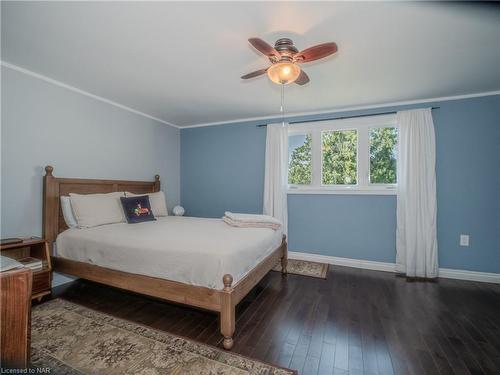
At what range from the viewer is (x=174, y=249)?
77.8 inches

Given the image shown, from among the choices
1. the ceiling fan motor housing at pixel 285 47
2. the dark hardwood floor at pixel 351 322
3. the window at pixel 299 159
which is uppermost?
the ceiling fan motor housing at pixel 285 47

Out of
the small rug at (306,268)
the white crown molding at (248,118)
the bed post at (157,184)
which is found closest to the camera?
the white crown molding at (248,118)

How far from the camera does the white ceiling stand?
1.60 meters

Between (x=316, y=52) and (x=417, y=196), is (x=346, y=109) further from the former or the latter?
(x=316, y=52)

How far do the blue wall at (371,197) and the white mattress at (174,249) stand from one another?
1338mm

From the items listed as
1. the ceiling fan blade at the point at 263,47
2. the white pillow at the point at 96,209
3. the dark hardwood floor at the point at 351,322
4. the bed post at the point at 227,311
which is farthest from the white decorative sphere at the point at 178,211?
the ceiling fan blade at the point at 263,47

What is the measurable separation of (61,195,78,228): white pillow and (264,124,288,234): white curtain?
2595 mm

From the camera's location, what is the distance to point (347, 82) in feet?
8.86

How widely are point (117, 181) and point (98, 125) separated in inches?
31.8

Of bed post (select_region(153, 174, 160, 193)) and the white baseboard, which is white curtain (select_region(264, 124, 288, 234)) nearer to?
the white baseboard

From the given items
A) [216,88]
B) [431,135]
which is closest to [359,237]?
[431,135]

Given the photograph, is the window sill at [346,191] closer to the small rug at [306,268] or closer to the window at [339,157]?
the window at [339,157]

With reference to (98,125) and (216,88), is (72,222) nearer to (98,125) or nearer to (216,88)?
(98,125)

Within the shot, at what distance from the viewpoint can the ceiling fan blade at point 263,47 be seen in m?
1.53
